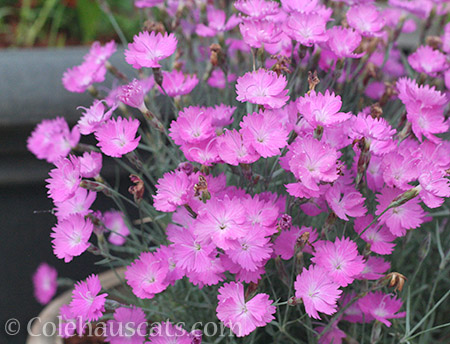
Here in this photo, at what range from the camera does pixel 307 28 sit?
0.61 m

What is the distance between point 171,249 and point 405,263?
1.43ft

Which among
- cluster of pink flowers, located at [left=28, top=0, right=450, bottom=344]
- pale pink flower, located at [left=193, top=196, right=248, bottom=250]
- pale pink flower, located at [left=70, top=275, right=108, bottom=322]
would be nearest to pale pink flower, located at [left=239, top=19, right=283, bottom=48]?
cluster of pink flowers, located at [left=28, top=0, right=450, bottom=344]

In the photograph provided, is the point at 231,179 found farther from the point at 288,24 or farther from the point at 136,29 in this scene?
the point at 136,29

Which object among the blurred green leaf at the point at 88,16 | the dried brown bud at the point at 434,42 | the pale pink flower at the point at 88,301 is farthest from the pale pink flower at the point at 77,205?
the blurred green leaf at the point at 88,16

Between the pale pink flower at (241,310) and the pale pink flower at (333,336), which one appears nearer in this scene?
the pale pink flower at (241,310)

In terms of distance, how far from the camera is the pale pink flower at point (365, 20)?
683mm

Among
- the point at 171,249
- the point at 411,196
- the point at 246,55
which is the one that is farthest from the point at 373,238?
the point at 246,55

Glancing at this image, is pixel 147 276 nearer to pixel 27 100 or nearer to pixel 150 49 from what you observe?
pixel 150 49

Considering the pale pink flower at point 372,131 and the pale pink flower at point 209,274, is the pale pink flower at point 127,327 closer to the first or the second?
the pale pink flower at point 209,274

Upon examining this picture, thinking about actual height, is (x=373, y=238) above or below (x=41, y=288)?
above

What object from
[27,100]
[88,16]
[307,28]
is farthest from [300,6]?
[88,16]

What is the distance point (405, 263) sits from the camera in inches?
32.1

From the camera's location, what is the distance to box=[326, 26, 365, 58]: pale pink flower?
629 mm

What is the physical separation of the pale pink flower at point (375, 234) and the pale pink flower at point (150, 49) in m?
0.31
